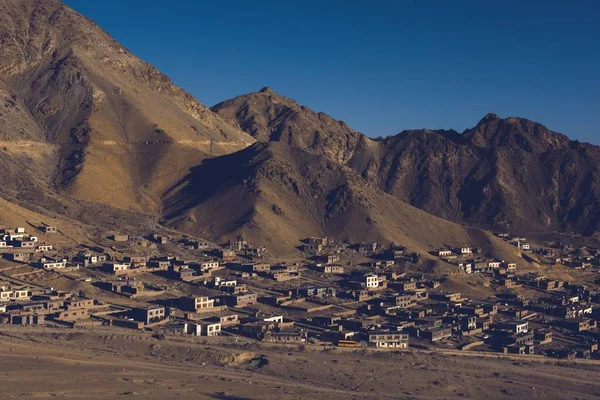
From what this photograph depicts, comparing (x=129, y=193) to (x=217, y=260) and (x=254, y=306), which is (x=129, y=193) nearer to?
(x=217, y=260)

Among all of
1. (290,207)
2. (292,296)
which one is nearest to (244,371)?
(292,296)

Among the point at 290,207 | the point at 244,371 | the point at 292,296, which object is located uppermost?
the point at 290,207

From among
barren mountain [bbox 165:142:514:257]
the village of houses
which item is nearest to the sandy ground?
the village of houses

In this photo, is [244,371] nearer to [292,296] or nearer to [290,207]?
[292,296]

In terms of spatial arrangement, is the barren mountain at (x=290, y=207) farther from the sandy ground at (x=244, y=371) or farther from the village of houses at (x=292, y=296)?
the sandy ground at (x=244, y=371)

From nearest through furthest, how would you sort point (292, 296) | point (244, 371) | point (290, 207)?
point (244, 371), point (292, 296), point (290, 207)

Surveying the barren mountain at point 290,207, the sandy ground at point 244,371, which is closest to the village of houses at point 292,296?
the sandy ground at point 244,371
